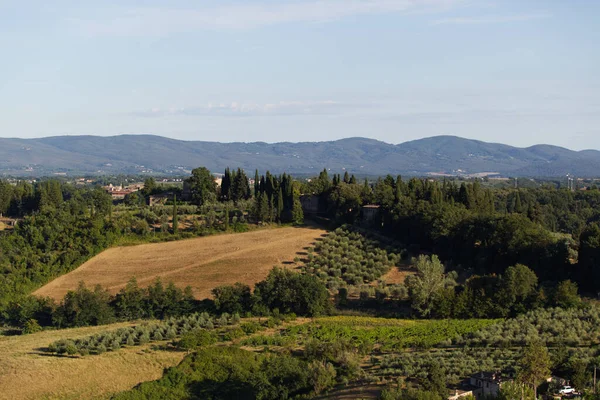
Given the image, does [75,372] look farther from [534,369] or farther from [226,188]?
[226,188]

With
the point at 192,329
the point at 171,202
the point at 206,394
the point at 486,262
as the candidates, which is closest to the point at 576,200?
the point at 486,262

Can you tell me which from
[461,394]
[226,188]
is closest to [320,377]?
[461,394]

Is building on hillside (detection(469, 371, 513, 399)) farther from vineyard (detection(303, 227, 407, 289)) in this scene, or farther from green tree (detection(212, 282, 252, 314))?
vineyard (detection(303, 227, 407, 289))

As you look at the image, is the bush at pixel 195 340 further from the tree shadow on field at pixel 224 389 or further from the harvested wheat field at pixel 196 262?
the harvested wheat field at pixel 196 262

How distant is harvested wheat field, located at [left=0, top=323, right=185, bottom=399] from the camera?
3206 cm

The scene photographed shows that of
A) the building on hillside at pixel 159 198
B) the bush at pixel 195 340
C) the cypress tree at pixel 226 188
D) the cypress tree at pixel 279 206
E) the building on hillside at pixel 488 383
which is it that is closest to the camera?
the building on hillside at pixel 488 383

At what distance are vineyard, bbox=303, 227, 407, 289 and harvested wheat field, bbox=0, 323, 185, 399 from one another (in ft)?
50.4

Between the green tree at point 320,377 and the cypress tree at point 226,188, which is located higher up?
the cypress tree at point 226,188

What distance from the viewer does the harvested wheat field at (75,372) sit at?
32062 millimetres

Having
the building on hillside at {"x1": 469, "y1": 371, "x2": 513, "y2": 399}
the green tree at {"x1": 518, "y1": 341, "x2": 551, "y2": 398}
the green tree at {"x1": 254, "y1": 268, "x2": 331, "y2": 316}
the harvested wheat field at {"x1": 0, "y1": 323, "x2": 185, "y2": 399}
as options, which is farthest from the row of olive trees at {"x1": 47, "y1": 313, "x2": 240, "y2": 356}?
the green tree at {"x1": 518, "y1": 341, "x2": 551, "y2": 398}

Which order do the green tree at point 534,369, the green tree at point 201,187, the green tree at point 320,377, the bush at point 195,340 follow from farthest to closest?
the green tree at point 201,187
the bush at point 195,340
the green tree at point 320,377
the green tree at point 534,369

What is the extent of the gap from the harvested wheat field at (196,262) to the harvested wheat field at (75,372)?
35.2ft

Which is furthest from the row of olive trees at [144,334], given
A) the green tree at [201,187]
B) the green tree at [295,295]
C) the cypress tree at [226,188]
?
the cypress tree at [226,188]

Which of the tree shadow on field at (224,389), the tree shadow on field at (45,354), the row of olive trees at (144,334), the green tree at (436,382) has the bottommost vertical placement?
the tree shadow on field at (224,389)
